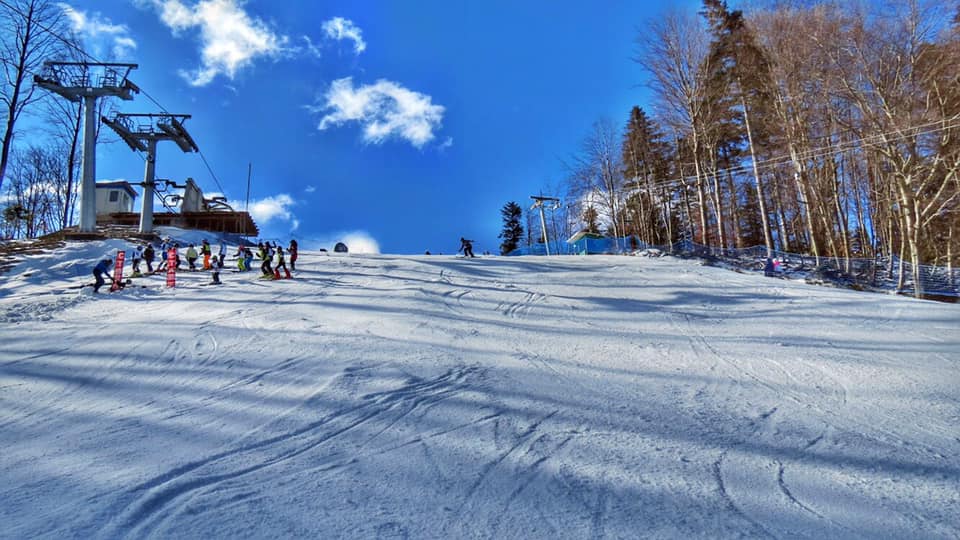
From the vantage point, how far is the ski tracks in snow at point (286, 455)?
2.80 meters

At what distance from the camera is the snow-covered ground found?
2781mm

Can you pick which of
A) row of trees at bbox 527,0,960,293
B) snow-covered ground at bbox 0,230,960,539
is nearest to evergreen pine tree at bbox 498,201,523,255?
row of trees at bbox 527,0,960,293

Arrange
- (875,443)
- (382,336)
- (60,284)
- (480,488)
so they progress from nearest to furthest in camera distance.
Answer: (480,488) → (875,443) → (382,336) → (60,284)

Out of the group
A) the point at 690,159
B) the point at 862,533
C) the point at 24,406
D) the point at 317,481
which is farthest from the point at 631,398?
the point at 690,159

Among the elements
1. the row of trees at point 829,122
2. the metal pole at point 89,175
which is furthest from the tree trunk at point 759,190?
the metal pole at point 89,175

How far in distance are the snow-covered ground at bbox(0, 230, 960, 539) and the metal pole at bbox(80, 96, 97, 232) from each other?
18.5 metres

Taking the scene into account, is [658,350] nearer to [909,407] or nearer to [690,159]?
[909,407]

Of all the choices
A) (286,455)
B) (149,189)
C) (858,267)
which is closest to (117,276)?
(286,455)

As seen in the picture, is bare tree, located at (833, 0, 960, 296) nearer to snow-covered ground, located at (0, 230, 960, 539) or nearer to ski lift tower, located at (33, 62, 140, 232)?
snow-covered ground, located at (0, 230, 960, 539)

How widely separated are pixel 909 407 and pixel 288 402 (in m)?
6.84

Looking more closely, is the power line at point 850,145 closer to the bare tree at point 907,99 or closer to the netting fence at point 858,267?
the bare tree at point 907,99

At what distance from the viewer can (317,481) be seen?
3178 mm

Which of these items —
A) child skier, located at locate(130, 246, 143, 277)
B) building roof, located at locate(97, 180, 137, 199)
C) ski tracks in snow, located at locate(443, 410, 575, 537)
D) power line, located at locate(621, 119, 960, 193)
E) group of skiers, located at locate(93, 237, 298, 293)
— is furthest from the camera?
building roof, located at locate(97, 180, 137, 199)

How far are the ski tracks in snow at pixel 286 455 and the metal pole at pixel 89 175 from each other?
1088 inches
